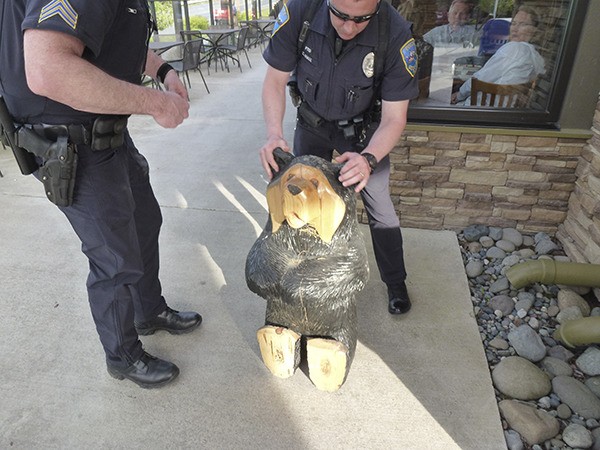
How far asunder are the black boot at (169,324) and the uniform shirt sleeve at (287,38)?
1.37 metres

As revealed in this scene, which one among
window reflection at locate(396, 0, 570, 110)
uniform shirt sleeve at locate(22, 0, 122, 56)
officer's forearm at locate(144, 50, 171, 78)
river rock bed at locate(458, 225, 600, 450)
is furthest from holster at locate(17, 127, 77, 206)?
window reflection at locate(396, 0, 570, 110)

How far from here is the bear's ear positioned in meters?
1.96

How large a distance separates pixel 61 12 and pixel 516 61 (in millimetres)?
2828

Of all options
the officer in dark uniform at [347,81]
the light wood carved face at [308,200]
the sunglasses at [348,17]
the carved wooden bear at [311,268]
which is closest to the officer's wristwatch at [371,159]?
the officer in dark uniform at [347,81]

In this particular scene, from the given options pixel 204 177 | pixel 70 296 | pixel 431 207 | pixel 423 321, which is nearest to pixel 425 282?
pixel 423 321

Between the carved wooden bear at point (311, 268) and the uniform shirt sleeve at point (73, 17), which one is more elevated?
the uniform shirt sleeve at point (73, 17)

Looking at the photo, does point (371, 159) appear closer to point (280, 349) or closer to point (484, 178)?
point (280, 349)

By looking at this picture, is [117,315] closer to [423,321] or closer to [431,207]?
[423,321]

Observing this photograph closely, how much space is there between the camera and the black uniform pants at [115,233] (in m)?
1.79

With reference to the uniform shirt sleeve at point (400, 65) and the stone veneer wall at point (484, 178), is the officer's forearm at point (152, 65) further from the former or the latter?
the stone veneer wall at point (484, 178)

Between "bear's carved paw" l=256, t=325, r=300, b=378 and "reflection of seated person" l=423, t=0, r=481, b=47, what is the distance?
2236 mm

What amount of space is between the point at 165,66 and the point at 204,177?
88.1 inches

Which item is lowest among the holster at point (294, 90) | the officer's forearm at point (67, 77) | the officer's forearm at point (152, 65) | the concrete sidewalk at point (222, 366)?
the concrete sidewalk at point (222, 366)

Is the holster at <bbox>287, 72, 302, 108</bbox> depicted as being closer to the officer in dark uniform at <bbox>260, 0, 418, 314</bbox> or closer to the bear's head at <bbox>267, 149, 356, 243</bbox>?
the officer in dark uniform at <bbox>260, 0, 418, 314</bbox>
